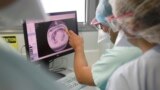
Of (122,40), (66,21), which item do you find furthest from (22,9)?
(66,21)

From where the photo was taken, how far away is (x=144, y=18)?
41.5 inches

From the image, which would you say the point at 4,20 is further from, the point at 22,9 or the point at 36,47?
the point at 36,47

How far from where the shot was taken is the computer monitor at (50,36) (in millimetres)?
1904

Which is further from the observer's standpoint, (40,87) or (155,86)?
(155,86)

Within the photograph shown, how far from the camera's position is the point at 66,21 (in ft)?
7.00

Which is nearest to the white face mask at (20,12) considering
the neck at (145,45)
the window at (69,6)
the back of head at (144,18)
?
the back of head at (144,18)

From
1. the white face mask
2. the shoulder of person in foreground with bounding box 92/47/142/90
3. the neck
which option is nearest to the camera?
the white face mask

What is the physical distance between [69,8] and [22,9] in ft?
6.06

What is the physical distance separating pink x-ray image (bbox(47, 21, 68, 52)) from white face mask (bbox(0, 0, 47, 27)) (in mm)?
1417

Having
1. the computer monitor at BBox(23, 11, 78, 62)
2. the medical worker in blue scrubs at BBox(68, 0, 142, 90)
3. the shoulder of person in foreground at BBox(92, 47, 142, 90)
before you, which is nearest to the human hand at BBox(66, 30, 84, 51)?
the computer monitor at BBox(23, 11, 78, 62)

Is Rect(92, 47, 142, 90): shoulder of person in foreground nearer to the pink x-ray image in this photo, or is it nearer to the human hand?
the human hand

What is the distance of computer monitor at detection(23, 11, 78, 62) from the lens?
1.90 metres

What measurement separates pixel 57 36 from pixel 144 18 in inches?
43.4

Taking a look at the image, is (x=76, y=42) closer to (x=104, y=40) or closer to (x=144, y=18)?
(x=104, y=40)
